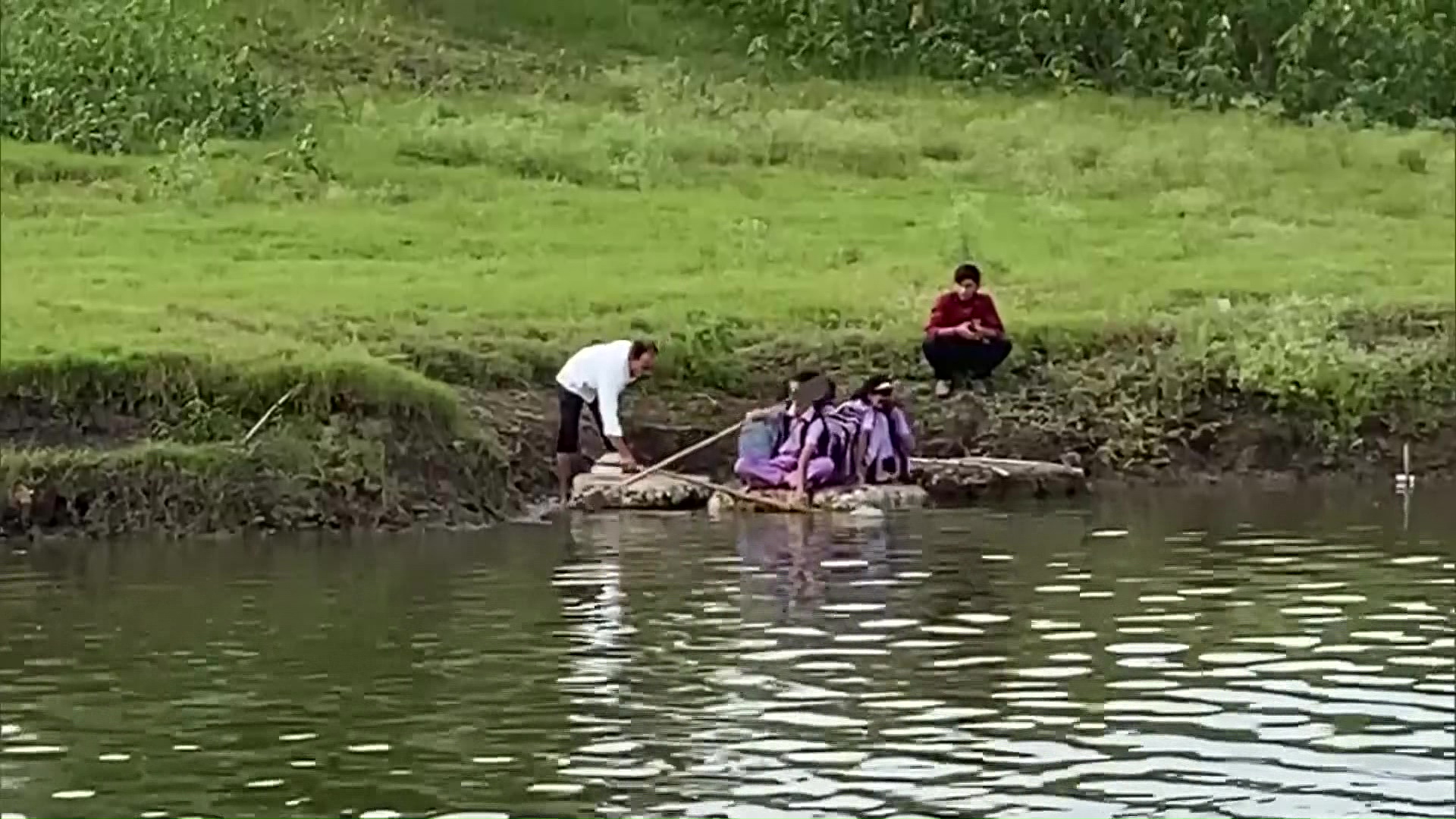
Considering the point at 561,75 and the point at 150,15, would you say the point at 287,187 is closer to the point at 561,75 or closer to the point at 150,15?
the point at 150,15

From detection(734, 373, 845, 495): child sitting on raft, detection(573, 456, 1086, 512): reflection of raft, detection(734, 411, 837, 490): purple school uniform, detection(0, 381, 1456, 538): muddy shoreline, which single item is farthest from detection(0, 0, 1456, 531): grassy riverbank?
detection(734, 411, 837, 490): purple school uniform

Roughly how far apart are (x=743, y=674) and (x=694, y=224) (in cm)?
1885

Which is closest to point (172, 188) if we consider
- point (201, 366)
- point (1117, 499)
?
point (201, 366)

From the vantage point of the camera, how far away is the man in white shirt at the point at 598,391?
25.3 meters

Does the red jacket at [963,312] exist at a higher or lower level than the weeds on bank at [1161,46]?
lower

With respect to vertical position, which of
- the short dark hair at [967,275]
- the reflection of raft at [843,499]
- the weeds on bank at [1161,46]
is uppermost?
the weeds on bank at [1161,46]

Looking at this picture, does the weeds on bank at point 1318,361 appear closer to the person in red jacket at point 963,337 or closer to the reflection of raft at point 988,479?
the person in red jacket at point 963,337

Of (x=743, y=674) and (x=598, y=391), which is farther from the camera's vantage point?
(x=598, y=391)

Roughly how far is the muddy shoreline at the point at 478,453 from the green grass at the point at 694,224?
926 millimetres

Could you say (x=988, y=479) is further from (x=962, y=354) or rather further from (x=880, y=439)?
(x=962, y=354)

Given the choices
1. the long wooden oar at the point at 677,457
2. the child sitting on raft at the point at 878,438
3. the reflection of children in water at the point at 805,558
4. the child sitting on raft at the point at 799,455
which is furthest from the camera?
the child sitting on raft at the point at 878,438

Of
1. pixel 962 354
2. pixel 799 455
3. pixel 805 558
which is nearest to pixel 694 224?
pixel 962 354

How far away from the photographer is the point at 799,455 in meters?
25.5

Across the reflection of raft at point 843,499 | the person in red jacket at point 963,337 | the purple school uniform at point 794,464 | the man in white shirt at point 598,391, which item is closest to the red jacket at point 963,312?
the person in red jacket at point 963,337
